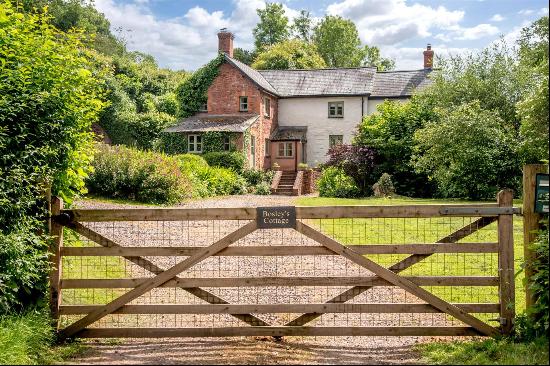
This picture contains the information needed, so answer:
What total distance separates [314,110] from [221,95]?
8.32m

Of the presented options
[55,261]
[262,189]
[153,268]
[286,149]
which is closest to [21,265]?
[55,261]

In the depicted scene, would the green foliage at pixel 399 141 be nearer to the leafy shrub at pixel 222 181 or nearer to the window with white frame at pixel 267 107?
the leafy shrub at pixel 222 181

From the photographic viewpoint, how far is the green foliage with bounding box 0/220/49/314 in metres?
6.24

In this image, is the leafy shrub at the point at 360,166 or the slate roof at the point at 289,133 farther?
the slate roof at the point at 289,133

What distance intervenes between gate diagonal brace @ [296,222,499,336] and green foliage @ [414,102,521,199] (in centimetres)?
2060

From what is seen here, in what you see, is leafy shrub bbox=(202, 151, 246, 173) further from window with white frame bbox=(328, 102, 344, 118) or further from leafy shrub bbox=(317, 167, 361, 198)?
window with white frame bbox=(328, 102, 344, 118)

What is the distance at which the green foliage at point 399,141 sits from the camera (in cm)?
3177

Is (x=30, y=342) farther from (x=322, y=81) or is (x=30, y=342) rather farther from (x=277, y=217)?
(x=322, y=81)

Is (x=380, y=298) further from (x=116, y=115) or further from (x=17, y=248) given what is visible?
(x=116, y=115)

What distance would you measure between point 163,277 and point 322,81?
130ft

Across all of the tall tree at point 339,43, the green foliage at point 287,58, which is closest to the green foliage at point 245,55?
the tall tree at point 339,43

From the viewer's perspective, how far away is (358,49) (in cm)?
7581

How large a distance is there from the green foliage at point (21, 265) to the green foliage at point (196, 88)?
33620 mm

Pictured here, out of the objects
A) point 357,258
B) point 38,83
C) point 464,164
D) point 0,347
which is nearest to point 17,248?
point 0,347
